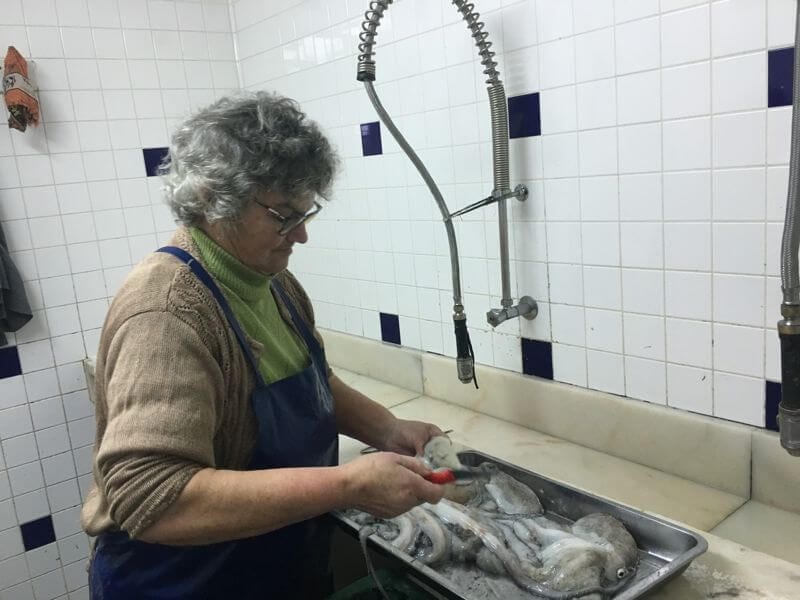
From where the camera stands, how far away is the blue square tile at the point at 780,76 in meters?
1.11

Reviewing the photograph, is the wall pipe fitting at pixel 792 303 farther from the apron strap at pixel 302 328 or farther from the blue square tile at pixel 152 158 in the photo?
the blue square tile at pixel 152 158

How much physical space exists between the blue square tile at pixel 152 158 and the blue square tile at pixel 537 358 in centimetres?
160

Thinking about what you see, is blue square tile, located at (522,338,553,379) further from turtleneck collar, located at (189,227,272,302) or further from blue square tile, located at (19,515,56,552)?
blue square tile, located at (19,515,56,552)

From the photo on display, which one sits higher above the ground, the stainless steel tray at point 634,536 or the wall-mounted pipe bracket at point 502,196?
the wall-mounted pipe bracket at point 502,196

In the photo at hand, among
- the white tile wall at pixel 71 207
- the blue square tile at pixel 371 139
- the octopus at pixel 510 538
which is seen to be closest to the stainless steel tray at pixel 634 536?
the octopus at pixel 510 538

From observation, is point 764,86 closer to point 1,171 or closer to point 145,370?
point 145,370

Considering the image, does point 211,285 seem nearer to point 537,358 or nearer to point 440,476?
point 440,476

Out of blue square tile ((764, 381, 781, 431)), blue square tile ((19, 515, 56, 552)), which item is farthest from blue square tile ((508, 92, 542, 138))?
blue square tile ((19, 515, 56, 552))

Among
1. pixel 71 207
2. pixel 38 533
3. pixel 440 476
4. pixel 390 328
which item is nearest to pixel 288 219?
pixel 440 476

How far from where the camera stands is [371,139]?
2.03 metres

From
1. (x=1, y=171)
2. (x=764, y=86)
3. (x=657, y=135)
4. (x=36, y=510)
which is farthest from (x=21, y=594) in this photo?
(x=764, y=86)

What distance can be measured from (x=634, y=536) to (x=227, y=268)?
85 cm

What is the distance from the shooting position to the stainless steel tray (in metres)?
1.00

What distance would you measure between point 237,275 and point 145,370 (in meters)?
0.26
